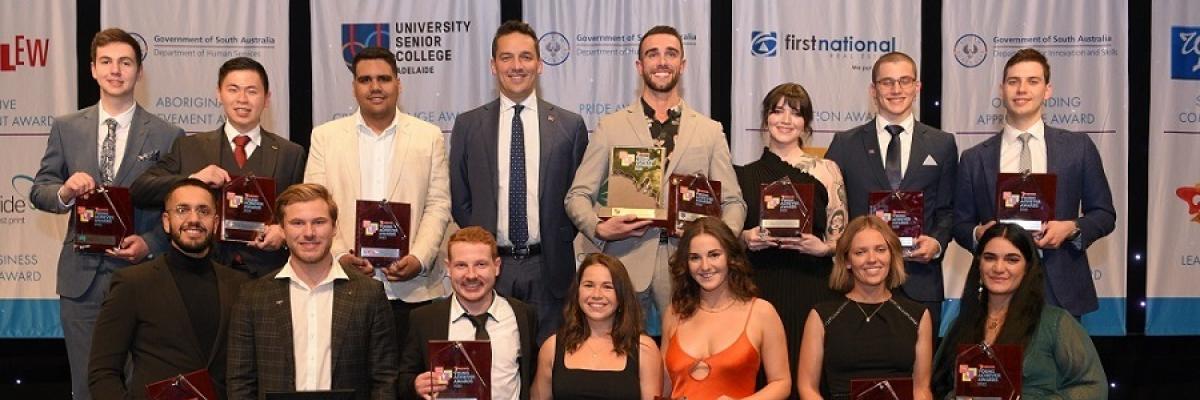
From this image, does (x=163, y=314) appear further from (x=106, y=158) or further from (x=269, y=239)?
(x=106, y=158)

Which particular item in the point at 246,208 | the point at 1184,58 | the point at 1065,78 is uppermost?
the point at 1184,58

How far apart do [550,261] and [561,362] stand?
0.89m

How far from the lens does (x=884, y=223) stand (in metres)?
5.05

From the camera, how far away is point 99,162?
5500mm

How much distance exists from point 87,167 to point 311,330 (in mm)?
1580

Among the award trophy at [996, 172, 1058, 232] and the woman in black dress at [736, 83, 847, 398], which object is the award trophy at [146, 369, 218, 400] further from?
the award trophy at [996, 172, 1058, 232]

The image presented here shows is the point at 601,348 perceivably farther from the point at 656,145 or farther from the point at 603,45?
the point at 603,45

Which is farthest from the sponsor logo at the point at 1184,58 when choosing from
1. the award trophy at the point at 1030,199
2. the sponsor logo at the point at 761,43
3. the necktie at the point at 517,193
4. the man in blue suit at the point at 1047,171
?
the necktie at the point at 517,193

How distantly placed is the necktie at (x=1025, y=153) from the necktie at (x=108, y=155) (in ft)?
13.2

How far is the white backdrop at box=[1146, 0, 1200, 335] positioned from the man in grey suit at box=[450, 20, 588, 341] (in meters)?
4.60

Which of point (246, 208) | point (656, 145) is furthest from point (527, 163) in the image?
point (246, 208)

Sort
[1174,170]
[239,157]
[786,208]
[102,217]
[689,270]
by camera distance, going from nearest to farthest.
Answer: [689,270], [102,217], [786,208], [239,157], [1174,170]

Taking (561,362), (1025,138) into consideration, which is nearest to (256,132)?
(561,362)

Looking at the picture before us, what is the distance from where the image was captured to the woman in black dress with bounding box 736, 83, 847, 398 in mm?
5508
